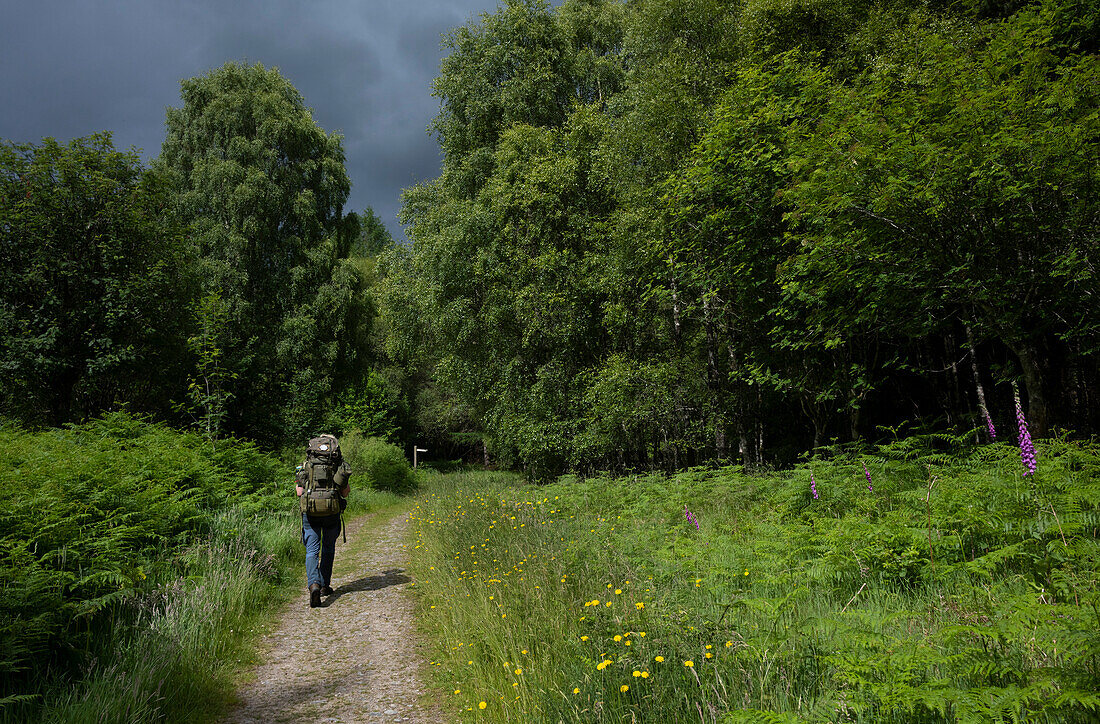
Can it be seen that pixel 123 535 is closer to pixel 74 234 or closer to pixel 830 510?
pixel 830 510

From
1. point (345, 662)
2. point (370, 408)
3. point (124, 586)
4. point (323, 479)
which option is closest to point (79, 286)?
point (323, 479)

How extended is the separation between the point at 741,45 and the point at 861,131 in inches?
261

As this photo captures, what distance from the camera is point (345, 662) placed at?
511 centimetres

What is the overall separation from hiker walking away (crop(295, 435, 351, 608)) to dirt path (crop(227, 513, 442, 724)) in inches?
19.6

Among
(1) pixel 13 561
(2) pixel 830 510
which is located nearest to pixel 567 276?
(2) pixel 830 510

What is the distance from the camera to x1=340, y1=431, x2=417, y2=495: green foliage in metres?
21.1

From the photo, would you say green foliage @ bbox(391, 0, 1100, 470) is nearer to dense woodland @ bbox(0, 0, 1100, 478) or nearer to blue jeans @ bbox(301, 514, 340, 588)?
dense woodland @ bbox(0, 0, 1100, 478)

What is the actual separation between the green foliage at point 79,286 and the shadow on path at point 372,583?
31.8ft

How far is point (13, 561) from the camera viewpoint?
420 cm

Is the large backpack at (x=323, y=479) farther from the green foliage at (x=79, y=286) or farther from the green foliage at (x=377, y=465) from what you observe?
the green foliage at (x=377, y=465)

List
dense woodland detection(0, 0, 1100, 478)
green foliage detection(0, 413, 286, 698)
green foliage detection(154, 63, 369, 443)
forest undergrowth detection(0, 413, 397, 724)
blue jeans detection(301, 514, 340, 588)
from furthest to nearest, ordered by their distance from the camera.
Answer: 1. green foliage detection(154, 63, 369, 443)
2. dense woodland detection(0, 0, 1100, 478)
3. blue jeans detection(301, 514, 340, 588)
4. green foliage detection(0, 413, 286, 698)
5. forest undergrowth detection(0, 413, 397, 724)

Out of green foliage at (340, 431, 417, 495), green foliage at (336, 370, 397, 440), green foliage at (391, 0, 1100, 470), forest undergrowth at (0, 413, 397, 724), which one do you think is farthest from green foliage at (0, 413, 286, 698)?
green foliage at (336, 370, 397, 440)

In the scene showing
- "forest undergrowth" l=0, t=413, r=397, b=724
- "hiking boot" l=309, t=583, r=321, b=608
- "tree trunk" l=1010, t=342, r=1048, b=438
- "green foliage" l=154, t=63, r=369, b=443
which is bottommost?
"hiking boot" l=309, t=583, r=321, b=608

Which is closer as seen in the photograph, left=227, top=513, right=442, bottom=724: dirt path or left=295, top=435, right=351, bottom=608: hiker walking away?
left=227, top=513, right=442, bottom=724: dirt path
